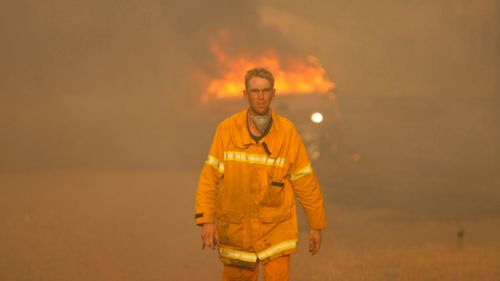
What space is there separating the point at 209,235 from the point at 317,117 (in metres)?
3.64

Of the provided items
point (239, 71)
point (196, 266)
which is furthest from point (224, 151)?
point (239, 71)

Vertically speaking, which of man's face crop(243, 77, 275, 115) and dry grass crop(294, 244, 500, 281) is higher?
man's face crop(243, 77, 275, 115)

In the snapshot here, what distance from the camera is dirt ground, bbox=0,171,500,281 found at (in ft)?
18.4

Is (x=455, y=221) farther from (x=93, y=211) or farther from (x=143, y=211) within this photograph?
(x=93, y=211)

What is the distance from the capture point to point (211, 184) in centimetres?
341

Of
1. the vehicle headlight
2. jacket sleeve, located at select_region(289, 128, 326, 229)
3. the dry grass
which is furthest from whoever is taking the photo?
the vehicle headlight

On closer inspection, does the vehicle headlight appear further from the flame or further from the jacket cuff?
the jacket cuff

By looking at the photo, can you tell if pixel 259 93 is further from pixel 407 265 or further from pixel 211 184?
pixel 407 265

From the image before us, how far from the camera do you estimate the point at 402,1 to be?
9672 mm

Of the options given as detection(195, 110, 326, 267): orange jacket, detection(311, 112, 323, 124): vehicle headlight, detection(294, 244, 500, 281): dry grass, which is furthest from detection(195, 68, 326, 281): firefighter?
detection(311, 112, 323, 124): vehicle headlight

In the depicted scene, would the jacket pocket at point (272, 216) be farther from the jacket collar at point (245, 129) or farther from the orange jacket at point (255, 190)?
the jacket collar at point (245, 129)

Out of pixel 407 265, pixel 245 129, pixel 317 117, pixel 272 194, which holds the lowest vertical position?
pixel 407 265

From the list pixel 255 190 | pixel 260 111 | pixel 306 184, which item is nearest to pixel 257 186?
pixel 255 190

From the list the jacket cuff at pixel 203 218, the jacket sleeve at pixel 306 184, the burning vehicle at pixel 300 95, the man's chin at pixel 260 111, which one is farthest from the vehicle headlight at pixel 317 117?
the jacket cuff at pixel 203 218
